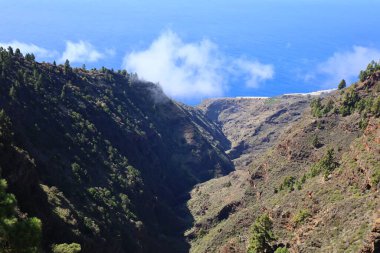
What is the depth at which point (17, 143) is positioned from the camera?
67.3 m

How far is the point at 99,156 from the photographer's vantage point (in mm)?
110250

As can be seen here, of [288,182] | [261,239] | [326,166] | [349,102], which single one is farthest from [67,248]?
[349,102]

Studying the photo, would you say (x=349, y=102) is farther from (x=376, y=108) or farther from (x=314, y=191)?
(x=314, y=191)

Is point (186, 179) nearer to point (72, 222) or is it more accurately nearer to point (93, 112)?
point (93, 112)

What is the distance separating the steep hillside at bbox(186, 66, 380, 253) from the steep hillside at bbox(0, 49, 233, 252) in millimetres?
14684

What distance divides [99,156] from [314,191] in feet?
199

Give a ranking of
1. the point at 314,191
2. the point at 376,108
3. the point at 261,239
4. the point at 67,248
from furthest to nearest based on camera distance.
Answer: the point at 376,108, the point at 314,191, the point at 261,239, the point at 67,248

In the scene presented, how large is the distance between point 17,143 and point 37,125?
27.6 meters

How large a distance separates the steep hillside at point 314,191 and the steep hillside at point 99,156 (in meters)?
14.7

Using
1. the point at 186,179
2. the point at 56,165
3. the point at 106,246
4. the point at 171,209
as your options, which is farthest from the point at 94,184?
the point at 186,179

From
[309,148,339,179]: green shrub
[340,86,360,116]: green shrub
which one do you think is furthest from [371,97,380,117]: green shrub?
[340,86,360,116]: green shrub

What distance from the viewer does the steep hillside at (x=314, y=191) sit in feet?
181

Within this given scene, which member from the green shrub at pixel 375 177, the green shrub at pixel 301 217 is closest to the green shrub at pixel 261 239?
the green shrub at pixel 301 217

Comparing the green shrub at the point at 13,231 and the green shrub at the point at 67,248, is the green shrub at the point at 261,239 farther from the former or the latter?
the green shrub at the point at 13,231
